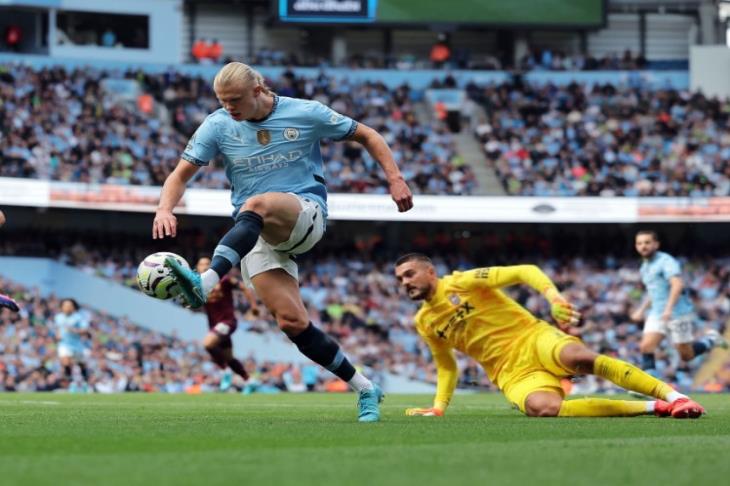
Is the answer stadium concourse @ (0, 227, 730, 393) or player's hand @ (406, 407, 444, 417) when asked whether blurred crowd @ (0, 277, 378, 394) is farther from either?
player's hand @ (406, 407, 444, 417)

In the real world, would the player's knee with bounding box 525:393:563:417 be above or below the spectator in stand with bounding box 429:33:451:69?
below

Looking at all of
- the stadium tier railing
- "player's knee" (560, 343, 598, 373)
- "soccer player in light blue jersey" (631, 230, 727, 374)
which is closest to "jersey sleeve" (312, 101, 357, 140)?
"player's knee" (560, 343, 598, 373)

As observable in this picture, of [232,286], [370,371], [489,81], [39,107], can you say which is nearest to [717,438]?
[232,286]

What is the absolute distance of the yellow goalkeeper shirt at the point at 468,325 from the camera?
10141 millimetres

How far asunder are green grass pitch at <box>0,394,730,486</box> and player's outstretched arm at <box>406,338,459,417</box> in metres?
1.20

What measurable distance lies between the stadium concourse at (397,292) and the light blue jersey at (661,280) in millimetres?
12288

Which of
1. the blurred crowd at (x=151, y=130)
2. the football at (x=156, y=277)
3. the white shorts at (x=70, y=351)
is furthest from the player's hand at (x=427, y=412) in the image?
the blurred crowd at (x=151, y=130)

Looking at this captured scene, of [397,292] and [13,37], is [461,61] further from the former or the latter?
[13,37]

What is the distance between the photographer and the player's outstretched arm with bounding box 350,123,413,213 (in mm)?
8359

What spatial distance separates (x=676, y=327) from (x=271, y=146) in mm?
9471

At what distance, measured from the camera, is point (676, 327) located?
16.9m

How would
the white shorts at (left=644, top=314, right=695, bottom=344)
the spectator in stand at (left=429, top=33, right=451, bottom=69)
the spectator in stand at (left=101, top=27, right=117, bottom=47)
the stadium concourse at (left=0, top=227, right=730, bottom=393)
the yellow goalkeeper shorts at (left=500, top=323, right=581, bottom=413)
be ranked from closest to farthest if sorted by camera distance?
the yellow goalkeeper shorts at (left=500, top=323, right=581, bottom=413), the white shorts at (left=644, top=314, right=695, bottom=344), the stadium concourse at (left=0, top=227, right=730, bottom=393), the spectator in stand at (left=101, top=27, right=117, bottom=47), the spectator in stand at (left=429, top=33, right=451, bottom=69)

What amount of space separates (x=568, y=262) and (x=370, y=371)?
8.91 meters

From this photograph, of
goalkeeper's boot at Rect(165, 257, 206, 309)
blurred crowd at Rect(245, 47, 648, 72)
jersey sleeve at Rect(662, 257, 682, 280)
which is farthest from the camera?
blurred crowd at Rect(245, 47, 648, 72)
